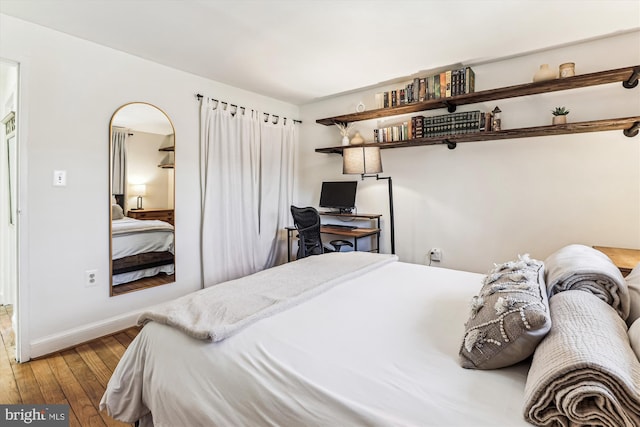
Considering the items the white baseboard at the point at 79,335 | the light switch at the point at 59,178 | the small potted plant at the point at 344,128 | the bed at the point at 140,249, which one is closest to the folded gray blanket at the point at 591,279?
the white baseboard at the point at 79,335

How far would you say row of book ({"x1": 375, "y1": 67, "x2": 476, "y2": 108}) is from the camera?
115 inches

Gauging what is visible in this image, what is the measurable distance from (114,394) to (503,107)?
3.49 metres

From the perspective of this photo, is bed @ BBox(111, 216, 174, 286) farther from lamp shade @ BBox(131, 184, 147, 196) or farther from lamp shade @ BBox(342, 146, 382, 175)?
lamp shade @ BBox(342, 146, 382, 175)

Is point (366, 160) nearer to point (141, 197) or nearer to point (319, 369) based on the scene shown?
point (141, 197)

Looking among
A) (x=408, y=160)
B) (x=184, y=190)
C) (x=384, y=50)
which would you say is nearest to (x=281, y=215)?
(x=184, y=190)

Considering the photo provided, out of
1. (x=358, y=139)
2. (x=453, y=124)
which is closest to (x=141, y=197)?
(x=358, y=139)

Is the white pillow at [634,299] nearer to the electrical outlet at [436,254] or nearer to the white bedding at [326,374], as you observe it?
the white bedding at [326,374]

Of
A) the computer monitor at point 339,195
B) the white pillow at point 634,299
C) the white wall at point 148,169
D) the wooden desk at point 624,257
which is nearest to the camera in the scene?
the white pillow at point 634,299

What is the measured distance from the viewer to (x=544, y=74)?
8.29 ft

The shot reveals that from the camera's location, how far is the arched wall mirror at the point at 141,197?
2713 millimetres

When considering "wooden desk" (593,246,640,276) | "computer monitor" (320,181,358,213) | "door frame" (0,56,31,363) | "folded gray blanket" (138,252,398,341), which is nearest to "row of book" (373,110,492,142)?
"computer monitor" (320,181,358,213)

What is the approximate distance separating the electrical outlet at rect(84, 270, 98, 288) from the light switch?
0.71m

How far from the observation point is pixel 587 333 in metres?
0.82

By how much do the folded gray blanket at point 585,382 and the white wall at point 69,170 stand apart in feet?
9.75
